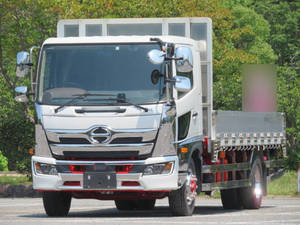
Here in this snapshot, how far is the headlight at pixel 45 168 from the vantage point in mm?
16078

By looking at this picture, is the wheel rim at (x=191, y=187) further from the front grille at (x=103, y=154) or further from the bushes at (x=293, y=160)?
the bushes at (x=293, y=160)

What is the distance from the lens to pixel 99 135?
15.7m

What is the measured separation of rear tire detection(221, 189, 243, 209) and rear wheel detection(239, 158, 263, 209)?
5.6 inches

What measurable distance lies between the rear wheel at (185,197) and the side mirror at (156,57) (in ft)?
6.38

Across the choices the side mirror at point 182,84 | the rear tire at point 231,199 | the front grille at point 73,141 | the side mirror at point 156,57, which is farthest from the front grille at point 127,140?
the rear tire at point 231,199

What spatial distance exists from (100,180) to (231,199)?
5.44 m

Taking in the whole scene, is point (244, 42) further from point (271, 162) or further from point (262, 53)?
point (271, 162)

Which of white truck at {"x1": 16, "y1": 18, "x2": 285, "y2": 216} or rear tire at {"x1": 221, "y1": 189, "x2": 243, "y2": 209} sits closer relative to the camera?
white truck at {"x1": 16, "y1": 18, "x2": 285, "y2": 216}

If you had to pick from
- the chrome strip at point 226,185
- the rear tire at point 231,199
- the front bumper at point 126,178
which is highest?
the front bumper at point 126,178

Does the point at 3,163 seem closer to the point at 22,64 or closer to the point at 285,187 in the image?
the point at 285,187

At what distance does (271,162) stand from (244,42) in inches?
1742

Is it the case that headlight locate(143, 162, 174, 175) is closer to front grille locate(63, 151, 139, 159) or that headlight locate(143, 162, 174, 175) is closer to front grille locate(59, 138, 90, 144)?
front grille locate(63, 151, 139, 159)

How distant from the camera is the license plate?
15836mm

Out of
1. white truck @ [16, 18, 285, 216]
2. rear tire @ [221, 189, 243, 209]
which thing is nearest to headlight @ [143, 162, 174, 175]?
white truck @ [16, 18, 285, 216]
